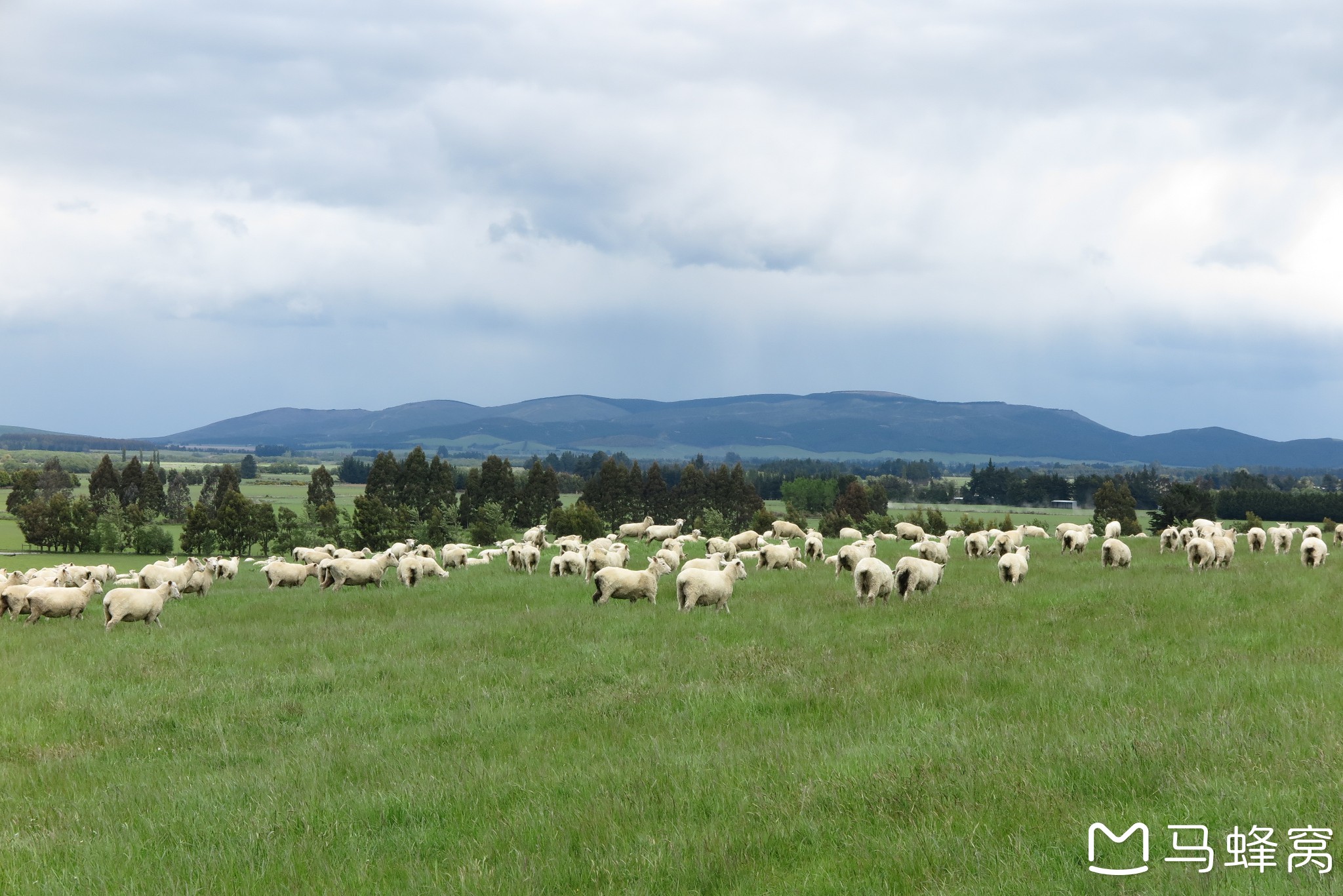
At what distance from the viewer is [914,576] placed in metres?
21.8

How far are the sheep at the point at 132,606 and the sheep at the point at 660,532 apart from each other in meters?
28.8

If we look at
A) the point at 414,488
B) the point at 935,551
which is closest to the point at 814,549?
the point at 935,551

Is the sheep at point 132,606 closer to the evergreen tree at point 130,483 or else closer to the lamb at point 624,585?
the lamb at point 624,585

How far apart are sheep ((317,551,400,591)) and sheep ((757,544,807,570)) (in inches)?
484

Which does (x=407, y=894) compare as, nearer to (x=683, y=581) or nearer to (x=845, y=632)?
(x=845, y=632)

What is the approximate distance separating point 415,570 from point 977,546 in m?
20.0

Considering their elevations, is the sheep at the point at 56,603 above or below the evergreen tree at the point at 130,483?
above

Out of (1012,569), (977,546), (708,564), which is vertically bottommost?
(977,546)

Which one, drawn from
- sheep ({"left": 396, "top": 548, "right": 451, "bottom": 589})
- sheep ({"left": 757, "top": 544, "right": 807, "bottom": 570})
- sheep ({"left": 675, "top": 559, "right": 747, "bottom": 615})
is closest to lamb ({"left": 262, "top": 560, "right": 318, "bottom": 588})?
sheep ({"left": 396, "top": 548, "right": 451, "bottom": 589})

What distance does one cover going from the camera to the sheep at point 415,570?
2911cm

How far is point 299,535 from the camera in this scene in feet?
364

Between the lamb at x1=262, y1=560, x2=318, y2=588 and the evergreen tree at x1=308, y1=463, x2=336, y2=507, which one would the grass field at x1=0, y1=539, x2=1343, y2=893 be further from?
the evergreen tree at x1=308, y1=463, x2=336, y2=507

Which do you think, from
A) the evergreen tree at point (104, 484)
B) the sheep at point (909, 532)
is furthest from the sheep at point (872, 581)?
the evergreen tree at point (104, 484)

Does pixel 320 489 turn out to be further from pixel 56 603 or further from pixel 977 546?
pixel 977 546
